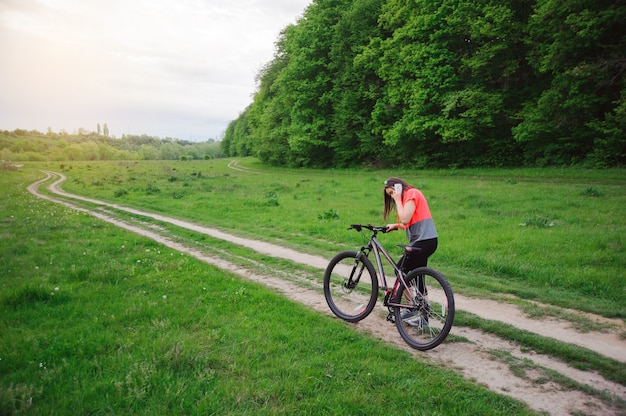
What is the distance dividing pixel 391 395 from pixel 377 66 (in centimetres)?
3803

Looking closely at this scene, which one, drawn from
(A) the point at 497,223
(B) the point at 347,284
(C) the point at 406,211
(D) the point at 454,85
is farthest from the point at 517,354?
(D) the point at 454,85

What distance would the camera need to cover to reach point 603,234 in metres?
10.5

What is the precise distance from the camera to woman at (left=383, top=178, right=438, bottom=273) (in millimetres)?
6020

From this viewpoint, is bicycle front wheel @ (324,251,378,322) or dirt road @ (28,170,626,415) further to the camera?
bicycle front wheel @ (324,251,378,322)

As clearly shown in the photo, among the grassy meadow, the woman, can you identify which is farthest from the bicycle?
the grassy meadow

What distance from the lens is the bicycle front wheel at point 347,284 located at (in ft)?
21.5

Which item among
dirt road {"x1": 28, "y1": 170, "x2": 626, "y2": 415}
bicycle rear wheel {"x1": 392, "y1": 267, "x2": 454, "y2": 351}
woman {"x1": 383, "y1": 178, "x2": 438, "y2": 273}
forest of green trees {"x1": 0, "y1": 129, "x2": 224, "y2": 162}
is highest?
forest of green trees {"x1": 0, "y1": 129, "x2": 224, "y2": 162}

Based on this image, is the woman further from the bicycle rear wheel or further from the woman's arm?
the bicycle rear wheel

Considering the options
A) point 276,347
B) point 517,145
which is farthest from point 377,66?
point 276,347

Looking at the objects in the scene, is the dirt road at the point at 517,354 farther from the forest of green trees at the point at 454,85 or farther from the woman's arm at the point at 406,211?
the forest of green trees at the point at 454,85

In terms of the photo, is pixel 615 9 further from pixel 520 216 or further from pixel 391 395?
pixel 391 395

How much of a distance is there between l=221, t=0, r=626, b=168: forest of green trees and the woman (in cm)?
2163

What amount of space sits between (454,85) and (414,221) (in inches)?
1171

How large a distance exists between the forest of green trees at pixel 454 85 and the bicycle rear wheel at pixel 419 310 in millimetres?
22157
